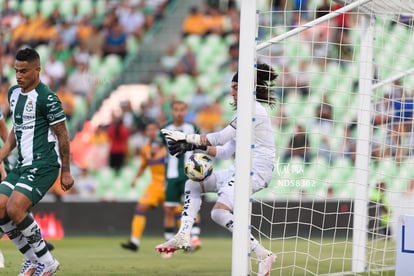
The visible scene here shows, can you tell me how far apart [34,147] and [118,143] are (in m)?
10.9

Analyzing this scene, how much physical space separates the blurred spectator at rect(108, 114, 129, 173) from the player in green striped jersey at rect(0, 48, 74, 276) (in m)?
10.6

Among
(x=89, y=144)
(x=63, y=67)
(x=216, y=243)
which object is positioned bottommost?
(x=216, y=243)

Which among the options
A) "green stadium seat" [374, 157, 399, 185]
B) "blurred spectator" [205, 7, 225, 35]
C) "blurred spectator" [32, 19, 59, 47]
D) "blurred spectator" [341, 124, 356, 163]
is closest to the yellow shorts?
"green stadium seat" [374, 157, 399, 185]

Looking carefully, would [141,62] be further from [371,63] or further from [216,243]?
[371,63]

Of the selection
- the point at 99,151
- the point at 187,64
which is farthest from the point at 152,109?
the point at 187,64

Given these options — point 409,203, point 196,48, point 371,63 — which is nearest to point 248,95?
point 371,63

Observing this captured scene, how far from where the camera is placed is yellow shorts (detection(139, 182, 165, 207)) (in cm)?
1495

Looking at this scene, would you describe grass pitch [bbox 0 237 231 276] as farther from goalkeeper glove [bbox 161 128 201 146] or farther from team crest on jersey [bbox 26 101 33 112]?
team crest on jersey [bbox 26 101 33 112]

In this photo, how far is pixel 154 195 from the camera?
15008 mm

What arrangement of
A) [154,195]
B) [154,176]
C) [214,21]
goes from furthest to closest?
1. [214,21]
2. [154,176]
3. [154,195]

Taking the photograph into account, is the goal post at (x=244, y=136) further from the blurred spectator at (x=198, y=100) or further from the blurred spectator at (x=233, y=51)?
the blurred spectator at (x=233, y=51)

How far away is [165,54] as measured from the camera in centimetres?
2130

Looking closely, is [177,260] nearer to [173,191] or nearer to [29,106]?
[173,191]

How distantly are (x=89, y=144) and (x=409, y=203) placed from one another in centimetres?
873
